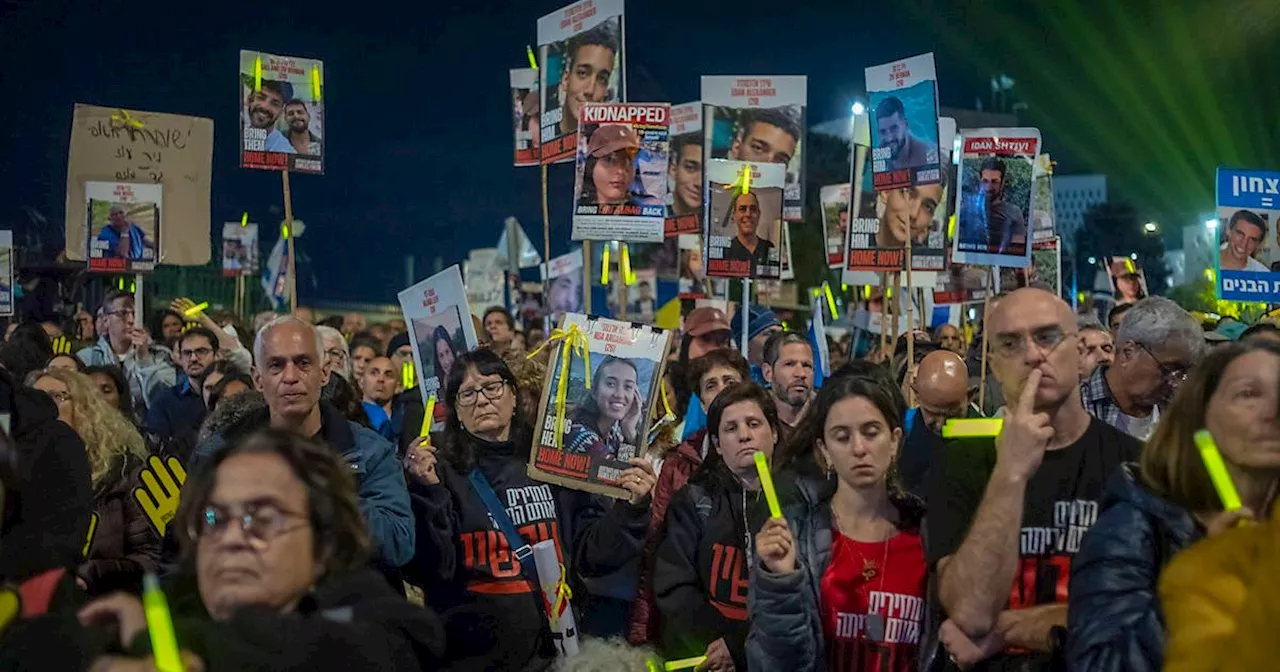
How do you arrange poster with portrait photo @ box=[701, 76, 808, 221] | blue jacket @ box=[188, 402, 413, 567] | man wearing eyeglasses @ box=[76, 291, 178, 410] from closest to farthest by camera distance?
blue jacket @ box=[188, 402, 413, 567], man wearing eyeglasses @ box=[76, 291, 178, 410], poster with portrait photo @ box=[701, 76, 808, 221]

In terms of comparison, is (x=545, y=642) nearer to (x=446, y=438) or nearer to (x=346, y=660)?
(x=446, y=438)

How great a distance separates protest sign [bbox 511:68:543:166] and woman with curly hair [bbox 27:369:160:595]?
558 centimetres

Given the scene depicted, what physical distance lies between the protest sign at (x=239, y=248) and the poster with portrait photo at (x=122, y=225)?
27.5ft

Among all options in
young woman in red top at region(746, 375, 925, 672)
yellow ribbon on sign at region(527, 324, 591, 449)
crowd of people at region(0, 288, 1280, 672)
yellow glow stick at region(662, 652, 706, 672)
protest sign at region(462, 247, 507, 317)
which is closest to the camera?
crowd of people at region(0, 288, 1280, 672)

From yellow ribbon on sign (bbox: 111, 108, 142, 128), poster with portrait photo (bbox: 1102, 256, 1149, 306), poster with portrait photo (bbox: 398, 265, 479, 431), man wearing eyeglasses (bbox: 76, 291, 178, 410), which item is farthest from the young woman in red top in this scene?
poster with portrait photo (bbox: 1102, 256, 1149, 306)

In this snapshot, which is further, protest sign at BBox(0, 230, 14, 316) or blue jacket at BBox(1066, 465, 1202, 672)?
protest sign at BBox(0, 230, 14, 316)

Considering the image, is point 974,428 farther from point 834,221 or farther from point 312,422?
point 834,221

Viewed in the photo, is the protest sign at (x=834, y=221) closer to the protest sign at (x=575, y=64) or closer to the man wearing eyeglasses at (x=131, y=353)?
the protest sign at (x=575, y=64)

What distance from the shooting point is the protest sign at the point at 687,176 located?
13492 mm

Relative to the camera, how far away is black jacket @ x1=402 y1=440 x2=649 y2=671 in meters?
5.13

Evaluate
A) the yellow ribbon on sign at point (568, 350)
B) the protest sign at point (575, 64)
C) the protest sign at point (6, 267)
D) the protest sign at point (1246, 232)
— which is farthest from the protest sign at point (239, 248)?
the yellow ribbon on sign at point (568, 350)

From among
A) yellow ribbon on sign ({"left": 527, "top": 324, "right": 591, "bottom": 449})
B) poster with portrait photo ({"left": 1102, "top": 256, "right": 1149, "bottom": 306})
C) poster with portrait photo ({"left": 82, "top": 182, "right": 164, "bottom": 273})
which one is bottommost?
yellow ribbon on sign ({"left": 527, "top": 324, "right": 591, "bottom": 449})

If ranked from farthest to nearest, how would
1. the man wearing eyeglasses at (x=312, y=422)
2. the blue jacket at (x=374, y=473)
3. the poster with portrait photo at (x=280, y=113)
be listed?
the poster with portrait photo at (x=280, y=113), the man wearing eyeglasses at (x=312, y=422), the blue jacket at (x=374, y=473)

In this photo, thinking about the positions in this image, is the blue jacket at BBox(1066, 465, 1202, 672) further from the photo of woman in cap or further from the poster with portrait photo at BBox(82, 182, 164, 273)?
the poster with portrait photo at BBox(82, 182, 164, 273)
